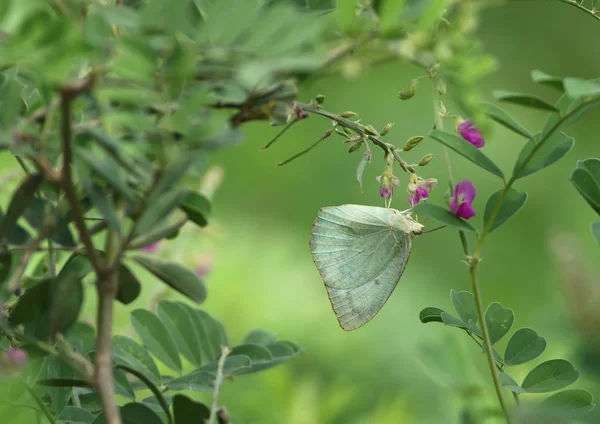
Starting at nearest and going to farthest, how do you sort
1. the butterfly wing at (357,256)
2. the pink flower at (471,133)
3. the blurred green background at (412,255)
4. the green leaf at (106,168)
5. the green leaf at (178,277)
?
1. the green leaf at (106,168)
2. the green leaf at (178,277)
3. the pink flower at (471,133)
4. the butterfly wing at (357,256)
5. the blurred green background at (412,255)

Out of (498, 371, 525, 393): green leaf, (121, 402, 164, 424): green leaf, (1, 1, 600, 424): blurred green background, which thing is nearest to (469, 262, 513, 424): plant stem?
(498, 371, 525, 393): green leaf

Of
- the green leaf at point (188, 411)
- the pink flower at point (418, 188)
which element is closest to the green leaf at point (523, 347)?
the pink flower at point (418, 188)

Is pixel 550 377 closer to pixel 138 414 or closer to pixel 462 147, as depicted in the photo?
pixel 462 147

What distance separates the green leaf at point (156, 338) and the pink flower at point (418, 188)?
224 mm

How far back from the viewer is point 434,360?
68 centimetres

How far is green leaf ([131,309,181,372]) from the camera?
622 mm

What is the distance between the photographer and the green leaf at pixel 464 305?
571 mm

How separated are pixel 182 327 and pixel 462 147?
27cm

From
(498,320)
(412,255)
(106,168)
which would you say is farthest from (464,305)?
(412,255)

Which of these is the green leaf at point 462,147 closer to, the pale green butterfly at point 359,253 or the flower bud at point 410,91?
the flower bud at point 410,91

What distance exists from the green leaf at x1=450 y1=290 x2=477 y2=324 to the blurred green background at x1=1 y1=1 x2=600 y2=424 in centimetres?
42

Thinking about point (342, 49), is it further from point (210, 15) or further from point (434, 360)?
point (434, 360)

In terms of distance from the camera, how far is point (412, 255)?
8.08ft

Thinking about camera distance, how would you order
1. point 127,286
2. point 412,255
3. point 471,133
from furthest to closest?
point 412,255 < point 471,133 < point 127,286
